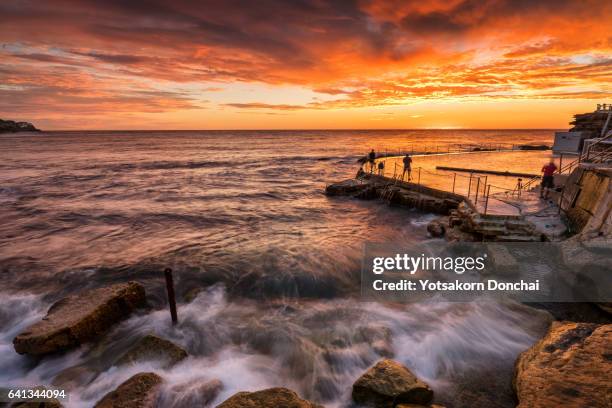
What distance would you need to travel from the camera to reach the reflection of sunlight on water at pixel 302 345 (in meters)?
7.52

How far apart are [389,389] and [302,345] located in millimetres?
3222

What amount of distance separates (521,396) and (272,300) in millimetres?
7879

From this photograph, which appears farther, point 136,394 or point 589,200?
point 589,200

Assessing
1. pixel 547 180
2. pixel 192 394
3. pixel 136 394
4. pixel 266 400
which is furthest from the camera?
pixel 547 180

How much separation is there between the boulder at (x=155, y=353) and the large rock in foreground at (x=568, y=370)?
738 centimetres

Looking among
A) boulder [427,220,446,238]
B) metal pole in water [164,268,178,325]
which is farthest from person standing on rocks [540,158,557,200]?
metal pole in water [164,268,178,325]

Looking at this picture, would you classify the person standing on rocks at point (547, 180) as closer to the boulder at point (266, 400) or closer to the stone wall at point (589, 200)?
the stone wall at point (589, 200)

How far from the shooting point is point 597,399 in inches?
204

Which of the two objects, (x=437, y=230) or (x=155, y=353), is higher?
(x=437, y=230)

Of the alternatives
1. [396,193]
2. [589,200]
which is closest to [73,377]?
[589,200]

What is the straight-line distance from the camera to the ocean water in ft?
25.2

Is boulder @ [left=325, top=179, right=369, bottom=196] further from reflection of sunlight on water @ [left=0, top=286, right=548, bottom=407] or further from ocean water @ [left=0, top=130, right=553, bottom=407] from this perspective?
reflection of sunlight on water @ [left=0, top=286, right=548, bottom=407]

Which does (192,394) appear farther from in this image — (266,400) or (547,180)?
(547,180)

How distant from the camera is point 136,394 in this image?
647 cm
